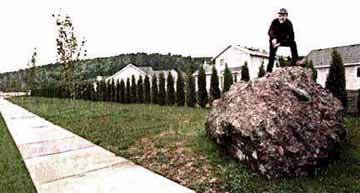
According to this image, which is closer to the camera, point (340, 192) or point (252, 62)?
point (340, 192)

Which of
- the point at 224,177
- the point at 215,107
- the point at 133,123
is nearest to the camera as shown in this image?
the point at 224,177

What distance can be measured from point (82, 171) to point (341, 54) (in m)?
25.0

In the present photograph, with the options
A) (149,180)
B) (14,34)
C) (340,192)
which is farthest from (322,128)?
(14,34)

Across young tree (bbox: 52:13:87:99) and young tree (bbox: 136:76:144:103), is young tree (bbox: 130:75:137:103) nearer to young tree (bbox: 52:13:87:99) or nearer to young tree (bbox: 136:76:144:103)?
young tree (bbox: 136:76:144:103)

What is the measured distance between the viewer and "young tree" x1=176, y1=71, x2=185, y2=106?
15.4 metres

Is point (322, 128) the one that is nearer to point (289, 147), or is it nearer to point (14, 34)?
point (289, 147)

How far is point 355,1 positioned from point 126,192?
8.26 m

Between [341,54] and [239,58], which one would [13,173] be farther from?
[341,54]

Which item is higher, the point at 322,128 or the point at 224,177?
the point at 322,128

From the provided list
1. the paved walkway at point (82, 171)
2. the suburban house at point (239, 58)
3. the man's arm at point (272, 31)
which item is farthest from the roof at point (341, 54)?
the paved walkway at point (82, 171)

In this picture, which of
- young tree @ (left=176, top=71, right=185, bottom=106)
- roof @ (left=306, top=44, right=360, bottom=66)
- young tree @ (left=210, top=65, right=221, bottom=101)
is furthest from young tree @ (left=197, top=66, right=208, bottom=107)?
roof @ (left=306, top=44, right=360, bottom=66)

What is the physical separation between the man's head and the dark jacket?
0.18 feet

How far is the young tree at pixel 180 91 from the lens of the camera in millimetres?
15401

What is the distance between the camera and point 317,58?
2811cm
